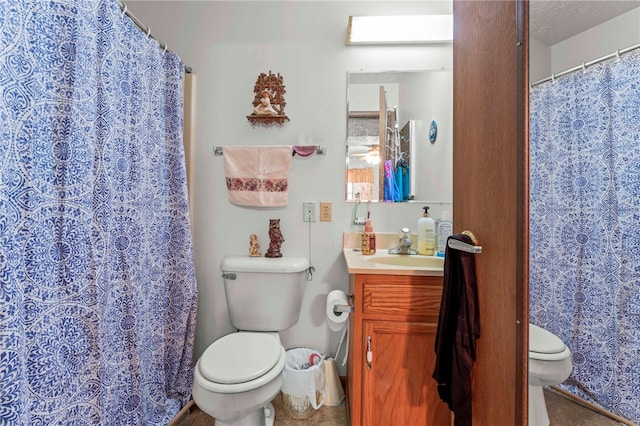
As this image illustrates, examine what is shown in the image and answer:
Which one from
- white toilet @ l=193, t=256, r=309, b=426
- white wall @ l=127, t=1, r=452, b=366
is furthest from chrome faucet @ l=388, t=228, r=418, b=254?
white toilet @ l=193, t=256, r=309, b=426

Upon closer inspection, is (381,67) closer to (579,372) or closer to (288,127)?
(288,127)

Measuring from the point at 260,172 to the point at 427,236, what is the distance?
1.05 meters

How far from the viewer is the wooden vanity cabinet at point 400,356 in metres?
1.14

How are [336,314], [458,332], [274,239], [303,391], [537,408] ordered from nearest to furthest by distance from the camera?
[537,408]
[458,332]
[336,314]
[303,391]
[274,239]

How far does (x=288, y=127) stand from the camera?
5.78 feet

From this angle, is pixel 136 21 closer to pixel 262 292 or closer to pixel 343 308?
pixel 262 292

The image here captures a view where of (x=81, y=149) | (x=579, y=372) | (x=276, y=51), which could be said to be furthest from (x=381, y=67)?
(x=579, y=372)

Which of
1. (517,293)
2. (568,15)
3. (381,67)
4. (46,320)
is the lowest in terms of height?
(46,320)

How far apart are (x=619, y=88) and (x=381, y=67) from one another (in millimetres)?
1399

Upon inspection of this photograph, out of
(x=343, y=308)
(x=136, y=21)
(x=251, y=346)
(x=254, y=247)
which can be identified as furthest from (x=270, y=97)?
(x=251, y=346)

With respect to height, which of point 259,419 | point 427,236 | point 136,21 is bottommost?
point 259,419

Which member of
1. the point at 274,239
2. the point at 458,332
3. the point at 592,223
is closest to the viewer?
the point at 592,223

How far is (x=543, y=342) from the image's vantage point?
2.12ft

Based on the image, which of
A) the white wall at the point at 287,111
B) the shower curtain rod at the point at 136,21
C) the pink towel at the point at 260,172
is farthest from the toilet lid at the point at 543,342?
the shower curtain rod at the point at 136,21
